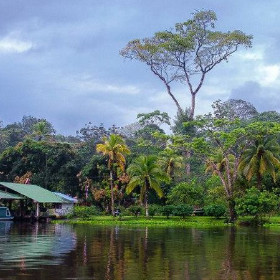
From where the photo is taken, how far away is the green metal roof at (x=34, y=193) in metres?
52.4

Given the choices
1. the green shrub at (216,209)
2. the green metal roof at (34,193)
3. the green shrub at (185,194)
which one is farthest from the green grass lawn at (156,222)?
the green metal roof at (34,193)

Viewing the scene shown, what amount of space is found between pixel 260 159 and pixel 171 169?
1481cm

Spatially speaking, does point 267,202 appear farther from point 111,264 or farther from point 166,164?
point 111,264

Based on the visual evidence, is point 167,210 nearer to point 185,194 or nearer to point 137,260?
point 185,194

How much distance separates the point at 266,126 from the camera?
4906cm

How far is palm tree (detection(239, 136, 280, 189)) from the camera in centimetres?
4966

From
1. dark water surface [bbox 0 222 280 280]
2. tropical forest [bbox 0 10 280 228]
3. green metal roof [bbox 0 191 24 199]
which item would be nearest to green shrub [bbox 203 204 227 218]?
tropical forest [bbox 0 10 280 228]

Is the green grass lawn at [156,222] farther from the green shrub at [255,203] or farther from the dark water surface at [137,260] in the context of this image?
the dark water surface at [137,260]

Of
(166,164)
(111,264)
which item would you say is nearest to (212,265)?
(111,264)

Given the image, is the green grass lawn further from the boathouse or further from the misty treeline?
the boathouse

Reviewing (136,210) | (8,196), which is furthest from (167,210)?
(8,196)

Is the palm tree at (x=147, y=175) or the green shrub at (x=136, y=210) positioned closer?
the palm tree at (x=147, y=175)

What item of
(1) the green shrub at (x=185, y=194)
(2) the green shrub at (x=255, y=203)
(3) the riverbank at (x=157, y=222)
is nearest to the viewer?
(2) the green shrub at (x=255, y=203)

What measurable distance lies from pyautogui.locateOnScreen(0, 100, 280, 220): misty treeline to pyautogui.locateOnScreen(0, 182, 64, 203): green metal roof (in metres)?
5.72
